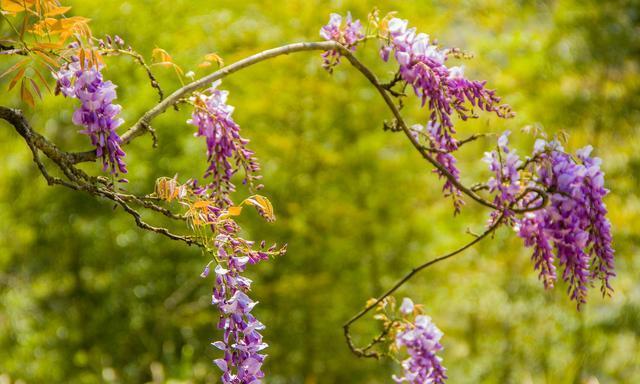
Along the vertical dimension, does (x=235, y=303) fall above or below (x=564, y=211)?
below

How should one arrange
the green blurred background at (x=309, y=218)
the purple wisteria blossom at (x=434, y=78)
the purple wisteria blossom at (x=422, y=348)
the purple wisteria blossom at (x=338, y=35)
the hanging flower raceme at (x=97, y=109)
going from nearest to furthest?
the hanging flower raceme at (x=97, y=109)
the purple wisteria blossom at (x=434, y=78)
the purple wisteria blossom at (x=338, y=35)
the purple wisteria blossom at (x=422, y=348)
the green blurred background at (x=309, y=218)

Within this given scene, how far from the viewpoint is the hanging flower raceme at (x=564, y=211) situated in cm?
134

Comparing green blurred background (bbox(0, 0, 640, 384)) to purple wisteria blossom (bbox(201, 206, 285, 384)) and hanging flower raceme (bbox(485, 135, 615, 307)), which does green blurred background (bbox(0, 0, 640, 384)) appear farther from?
purple wisteria blossom (bbox(201, 206, 285, 384))

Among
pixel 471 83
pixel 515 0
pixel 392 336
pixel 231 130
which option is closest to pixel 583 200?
pixel 471 83

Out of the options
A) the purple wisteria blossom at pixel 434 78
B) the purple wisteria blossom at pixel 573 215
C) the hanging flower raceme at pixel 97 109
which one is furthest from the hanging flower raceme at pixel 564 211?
the hanging flower raceme at pixel 97 109

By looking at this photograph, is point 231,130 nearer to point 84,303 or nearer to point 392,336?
point 392,336

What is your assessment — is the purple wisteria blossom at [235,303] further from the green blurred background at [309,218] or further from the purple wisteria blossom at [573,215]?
the green blurred background at [309,218]

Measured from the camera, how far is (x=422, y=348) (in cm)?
158

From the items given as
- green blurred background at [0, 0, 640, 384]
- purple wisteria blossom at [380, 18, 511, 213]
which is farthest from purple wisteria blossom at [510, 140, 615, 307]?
green blurred background at [0, 0, 640, 384]

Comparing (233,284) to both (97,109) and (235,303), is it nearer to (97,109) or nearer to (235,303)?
(235,303)

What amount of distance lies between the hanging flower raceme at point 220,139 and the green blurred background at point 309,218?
3.68 metres

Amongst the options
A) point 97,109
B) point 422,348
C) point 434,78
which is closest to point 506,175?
point 434,78

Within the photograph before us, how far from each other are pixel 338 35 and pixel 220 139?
30 centimetres

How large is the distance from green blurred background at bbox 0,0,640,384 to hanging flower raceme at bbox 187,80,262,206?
12.1 ft
